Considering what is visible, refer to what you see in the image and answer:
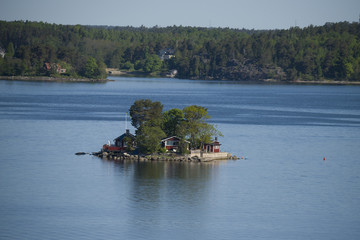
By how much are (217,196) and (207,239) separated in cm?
1058

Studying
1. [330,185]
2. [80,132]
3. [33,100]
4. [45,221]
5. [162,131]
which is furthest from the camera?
[33,100]

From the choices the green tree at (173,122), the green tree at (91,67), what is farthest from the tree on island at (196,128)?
the green tree at (91,67)

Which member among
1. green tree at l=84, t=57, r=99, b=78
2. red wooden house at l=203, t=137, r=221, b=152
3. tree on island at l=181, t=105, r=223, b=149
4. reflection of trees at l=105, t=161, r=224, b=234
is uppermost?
green tree at l=84, t=57, r=99, b=78

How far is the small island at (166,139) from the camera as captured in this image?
194 feet

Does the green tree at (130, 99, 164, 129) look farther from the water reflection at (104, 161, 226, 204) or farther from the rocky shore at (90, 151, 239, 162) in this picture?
the water reflection at (104, 161, 226, 204)

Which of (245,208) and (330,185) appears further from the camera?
(330,185)

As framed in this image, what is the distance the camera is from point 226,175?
55688 mm

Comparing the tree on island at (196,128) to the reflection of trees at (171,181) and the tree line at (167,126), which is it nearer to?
the tree line at (167,126)

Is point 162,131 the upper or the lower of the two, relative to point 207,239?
upper

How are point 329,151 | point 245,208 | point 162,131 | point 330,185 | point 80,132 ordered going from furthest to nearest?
point 80,132, point 329,151, point 162,131, point 330,185, point 245,208

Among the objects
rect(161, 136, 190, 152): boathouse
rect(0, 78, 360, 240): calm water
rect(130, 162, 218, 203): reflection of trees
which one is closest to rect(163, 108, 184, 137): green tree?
rect(161, 136, 190, 152): boathouse

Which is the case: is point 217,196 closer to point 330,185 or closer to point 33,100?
point 330,185

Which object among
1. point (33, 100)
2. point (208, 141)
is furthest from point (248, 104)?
point (208, 141)

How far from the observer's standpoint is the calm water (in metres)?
41.2
